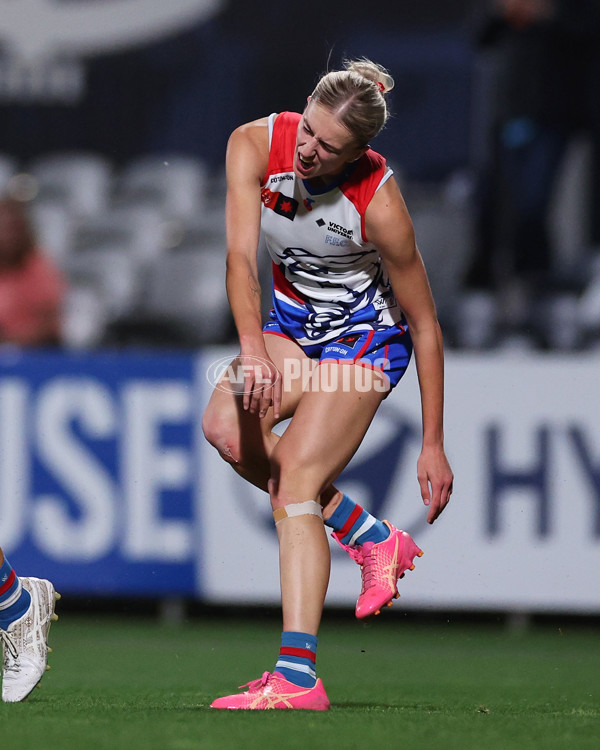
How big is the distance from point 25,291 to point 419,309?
4.29 m

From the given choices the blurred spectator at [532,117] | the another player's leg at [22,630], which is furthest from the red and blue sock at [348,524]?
the blurred spectator at [532,117]

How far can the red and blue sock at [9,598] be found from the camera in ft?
12.7

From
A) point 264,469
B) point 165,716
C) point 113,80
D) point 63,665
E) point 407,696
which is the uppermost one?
point 113,80

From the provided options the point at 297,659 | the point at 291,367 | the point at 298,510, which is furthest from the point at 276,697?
the point at 291,367

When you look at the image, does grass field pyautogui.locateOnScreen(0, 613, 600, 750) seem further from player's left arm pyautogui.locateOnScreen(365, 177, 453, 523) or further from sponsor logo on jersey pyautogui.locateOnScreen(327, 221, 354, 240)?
sponsor logo on jersey pyautogui.locateOnScreen(327, 221, 354, 240)

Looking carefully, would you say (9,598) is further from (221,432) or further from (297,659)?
(297,659)

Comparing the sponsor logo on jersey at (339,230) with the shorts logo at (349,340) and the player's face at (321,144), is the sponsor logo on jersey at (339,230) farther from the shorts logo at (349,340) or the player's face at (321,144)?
the shorts logo at (349,340)

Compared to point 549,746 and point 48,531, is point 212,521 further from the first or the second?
point 549,746

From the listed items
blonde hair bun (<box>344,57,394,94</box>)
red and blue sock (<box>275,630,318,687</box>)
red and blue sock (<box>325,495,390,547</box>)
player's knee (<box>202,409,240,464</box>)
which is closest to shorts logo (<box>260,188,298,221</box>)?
blonde hair bun (<box>344,57,394,94</box>)

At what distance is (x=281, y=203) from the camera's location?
385 cm

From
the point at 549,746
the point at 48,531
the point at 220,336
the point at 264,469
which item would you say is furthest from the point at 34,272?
the point at 549,746

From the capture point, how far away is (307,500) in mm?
3754

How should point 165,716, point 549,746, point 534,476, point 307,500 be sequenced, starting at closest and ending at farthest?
point 549,746 < point 165,716 < point 307,500 < point 534,476

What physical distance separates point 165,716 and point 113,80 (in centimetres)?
939
